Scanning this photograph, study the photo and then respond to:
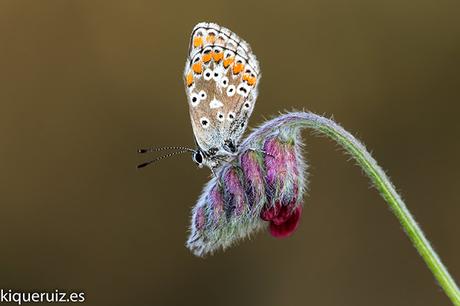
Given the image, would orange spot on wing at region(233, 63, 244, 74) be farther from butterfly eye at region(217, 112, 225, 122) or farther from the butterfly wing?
butterfly eye at region(217, 112, 225, 122)

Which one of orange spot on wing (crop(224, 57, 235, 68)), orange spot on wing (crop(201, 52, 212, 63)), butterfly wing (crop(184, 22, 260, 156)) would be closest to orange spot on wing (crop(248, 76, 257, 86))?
butterfly wing (crop(184, 22, 260, 156))

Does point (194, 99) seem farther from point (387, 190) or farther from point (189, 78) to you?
point (387, 190)

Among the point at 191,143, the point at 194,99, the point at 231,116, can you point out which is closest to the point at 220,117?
the point at 231,116

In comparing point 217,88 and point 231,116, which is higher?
point 217,88

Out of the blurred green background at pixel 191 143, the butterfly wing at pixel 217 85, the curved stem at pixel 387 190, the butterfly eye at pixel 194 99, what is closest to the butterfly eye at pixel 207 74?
the butterfly wing at pixel 217 85

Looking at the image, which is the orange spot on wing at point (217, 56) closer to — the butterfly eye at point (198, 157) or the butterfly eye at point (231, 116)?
the butterfly eye at point (231, 116)
